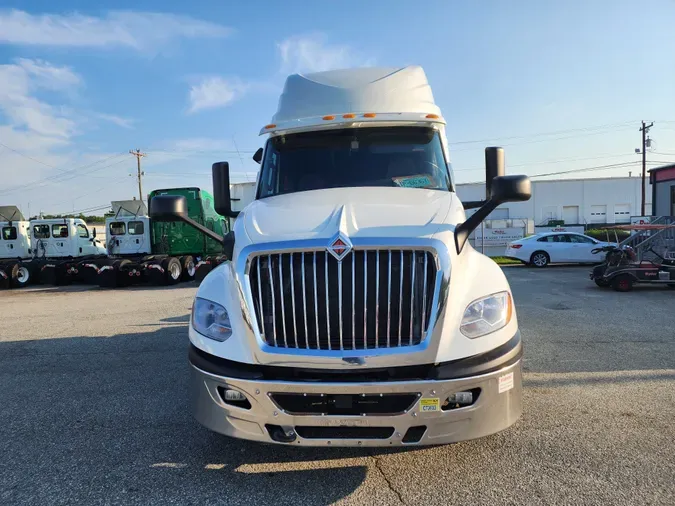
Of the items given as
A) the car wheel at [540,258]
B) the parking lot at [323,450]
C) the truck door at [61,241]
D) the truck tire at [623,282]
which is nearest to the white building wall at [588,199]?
the car wheel at [540,258]

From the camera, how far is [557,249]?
61.6ft

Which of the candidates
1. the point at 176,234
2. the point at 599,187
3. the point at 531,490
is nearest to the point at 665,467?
the point at 531,490

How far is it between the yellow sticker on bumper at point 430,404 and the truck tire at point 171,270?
14906 mm

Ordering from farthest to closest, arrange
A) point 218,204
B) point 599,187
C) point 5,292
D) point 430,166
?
point 599,187
point 5,292
point 218,204
point 430,166

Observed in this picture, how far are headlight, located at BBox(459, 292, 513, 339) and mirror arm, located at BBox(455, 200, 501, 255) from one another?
0.37m

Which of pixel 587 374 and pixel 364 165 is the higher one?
pixel 364 165

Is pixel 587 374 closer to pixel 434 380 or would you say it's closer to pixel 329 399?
pixel 434 380

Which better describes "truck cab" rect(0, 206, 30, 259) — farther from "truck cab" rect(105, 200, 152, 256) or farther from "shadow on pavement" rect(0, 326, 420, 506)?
"shadow on pavement" rect(0, 326, 420, 506)

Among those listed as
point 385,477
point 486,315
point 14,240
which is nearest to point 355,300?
point 486,315

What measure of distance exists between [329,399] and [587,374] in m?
Answer: 3.62

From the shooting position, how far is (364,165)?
4.40 meters

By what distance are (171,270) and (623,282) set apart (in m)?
13.9

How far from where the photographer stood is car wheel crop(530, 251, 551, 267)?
1889cm

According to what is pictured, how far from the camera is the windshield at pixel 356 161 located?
4297 mm
